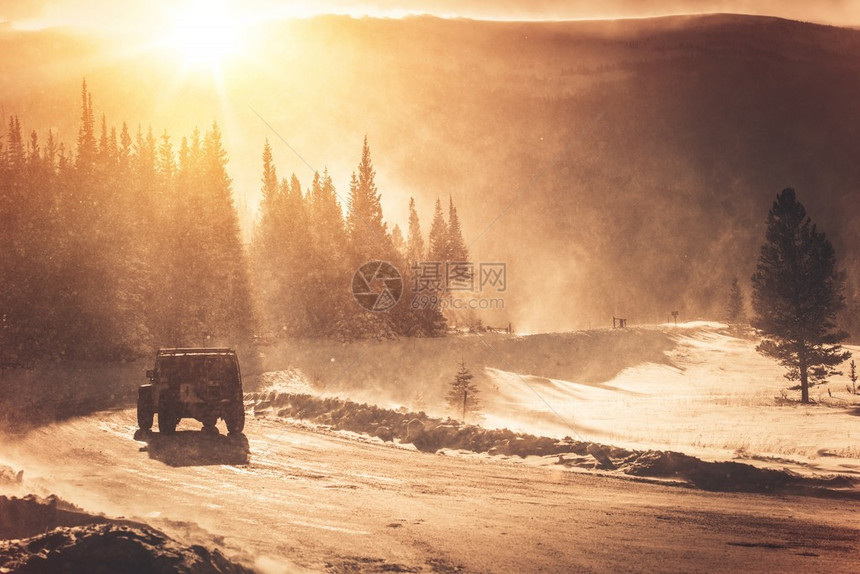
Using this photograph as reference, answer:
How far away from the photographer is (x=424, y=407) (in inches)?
1609

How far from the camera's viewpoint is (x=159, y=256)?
169 feet

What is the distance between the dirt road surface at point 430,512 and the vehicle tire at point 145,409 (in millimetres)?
2310

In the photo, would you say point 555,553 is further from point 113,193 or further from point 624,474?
point 113,193

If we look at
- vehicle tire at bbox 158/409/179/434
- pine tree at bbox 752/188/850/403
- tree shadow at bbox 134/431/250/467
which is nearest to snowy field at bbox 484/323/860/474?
pine tree at bbox 752/188/850/403

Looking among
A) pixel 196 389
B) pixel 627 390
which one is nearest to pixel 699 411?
pixel 627 390

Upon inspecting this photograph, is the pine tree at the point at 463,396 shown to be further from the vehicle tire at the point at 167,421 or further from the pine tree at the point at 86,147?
the pine tree at the point at 86,147

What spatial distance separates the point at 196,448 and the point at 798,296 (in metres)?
43.5

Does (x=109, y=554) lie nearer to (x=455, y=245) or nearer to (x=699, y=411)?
(x=699, y=411)

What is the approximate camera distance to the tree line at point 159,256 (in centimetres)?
4522

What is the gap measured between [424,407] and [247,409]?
1347 centimetres

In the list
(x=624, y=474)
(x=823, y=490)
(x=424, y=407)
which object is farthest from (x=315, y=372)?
(x=823, y=490)

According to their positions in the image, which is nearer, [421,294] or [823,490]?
[823,490]

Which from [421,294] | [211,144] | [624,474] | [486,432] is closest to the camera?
[624,474]

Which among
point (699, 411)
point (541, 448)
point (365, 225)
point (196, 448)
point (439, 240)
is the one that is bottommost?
point (699, 411)
